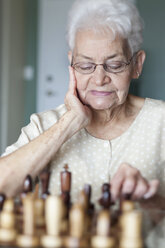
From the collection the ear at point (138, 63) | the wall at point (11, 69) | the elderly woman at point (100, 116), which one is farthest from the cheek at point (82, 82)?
the wall at point (11, 69)

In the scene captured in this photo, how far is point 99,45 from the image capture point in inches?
62.4

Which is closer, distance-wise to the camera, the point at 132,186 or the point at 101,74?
the point at 132,186

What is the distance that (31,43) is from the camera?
5.23 metres

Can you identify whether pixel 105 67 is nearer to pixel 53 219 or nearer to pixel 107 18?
pixel 107 18

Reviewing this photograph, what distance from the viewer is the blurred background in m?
4.80

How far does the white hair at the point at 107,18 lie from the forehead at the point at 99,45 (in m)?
0.03

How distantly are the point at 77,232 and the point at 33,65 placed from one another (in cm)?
468

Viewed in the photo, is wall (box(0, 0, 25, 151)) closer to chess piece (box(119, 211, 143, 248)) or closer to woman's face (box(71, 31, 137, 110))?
woman's face (box(71, 31, 137, 110))

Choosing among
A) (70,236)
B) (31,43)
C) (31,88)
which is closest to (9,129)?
(31,88)

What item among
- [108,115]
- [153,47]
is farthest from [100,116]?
[153,47]

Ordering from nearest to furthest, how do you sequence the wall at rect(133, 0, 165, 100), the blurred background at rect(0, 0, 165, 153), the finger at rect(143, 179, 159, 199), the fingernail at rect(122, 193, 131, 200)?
the fingernail at rect(122, 193, 131, 200), the finger at rect(143, 179, 159, 199), the wall at rect(133, 0, 165, 100), the blurred background at rect(0, 0, 165, 153)

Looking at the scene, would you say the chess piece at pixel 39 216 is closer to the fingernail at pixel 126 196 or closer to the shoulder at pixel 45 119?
the fingernail at pixel 126 196

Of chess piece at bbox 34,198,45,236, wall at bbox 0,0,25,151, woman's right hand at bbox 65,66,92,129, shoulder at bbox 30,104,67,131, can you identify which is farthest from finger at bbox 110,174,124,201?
wall at bbox 0,0,25,151

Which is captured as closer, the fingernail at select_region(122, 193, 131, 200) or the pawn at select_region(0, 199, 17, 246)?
the pawn at select_region(0, 199, 17, 246)
